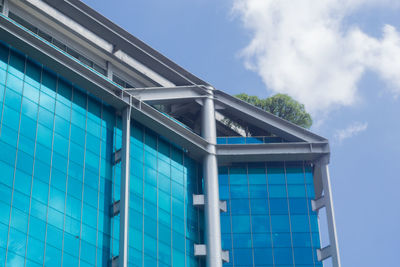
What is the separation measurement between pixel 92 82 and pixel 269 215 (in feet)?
62.1

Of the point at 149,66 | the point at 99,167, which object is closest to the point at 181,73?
the point at 149,66

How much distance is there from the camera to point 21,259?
44.0 metres

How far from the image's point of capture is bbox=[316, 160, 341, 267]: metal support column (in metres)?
59.6

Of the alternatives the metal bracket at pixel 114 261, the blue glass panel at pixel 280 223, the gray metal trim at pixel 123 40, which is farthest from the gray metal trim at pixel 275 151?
the metal bracket at pixel 114 261

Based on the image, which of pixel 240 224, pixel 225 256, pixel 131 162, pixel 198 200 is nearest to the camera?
pixel 131 162

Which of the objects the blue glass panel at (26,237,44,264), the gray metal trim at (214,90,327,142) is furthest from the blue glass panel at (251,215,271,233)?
the blue glass panel at (26,237,44,264)

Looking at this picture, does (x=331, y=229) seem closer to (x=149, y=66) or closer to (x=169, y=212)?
(x=169, y=212)

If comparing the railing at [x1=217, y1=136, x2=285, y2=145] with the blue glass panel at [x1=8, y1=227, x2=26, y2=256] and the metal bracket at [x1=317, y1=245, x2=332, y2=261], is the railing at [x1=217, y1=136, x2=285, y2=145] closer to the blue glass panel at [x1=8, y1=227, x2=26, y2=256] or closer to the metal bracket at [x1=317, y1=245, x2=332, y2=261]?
the metal bracket at [x1=317, y1=245, x2=332, y2=261]

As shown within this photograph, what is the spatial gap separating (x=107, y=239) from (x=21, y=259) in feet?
26.7

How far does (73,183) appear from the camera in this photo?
1965 inches

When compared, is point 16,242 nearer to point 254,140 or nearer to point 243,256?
point 243,256

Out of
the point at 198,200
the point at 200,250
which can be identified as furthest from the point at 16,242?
the point at 198,200

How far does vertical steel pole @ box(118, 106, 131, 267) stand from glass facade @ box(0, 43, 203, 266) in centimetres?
77

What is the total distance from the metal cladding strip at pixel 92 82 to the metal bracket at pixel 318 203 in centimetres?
1008
